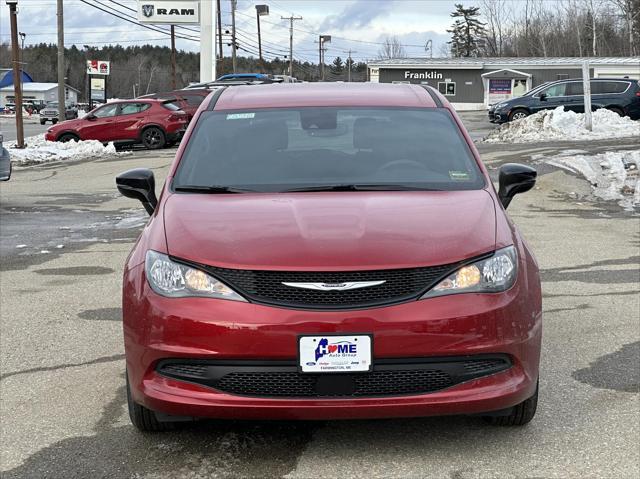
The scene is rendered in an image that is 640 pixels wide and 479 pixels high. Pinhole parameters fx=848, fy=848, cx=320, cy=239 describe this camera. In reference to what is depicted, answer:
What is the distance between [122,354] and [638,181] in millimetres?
10680

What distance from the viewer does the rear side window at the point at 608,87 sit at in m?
28.4

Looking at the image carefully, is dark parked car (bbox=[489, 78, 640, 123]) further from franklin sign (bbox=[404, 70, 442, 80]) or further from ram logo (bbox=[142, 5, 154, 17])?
franklin sign (bbox=[404, 70, 442, 80])

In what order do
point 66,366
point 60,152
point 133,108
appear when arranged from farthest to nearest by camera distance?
point 133,108 → point 60,152 → point 66,366

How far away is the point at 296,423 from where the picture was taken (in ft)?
13.6

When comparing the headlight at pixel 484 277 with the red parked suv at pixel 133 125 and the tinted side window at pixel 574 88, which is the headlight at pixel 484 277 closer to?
the red parked suv at pixel 133 125

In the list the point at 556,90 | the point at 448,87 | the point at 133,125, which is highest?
the point at 448,87

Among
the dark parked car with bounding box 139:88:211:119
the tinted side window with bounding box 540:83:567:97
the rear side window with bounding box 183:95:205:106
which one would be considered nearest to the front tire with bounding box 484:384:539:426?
the dark parked car with bounding box 139:88:211:119

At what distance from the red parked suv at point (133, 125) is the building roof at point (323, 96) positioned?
795 inches

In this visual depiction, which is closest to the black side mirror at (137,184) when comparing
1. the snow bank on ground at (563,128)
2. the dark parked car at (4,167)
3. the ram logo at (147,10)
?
the dark parked car at (4,167)

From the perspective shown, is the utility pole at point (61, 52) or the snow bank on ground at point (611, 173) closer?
the snow bank on ground at point (611, 173)

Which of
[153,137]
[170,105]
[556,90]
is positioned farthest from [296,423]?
[556,90]

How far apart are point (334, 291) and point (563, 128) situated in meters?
21.4

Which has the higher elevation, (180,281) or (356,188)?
(356,188)

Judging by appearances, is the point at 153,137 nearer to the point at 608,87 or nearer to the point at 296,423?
the point at 608,87
